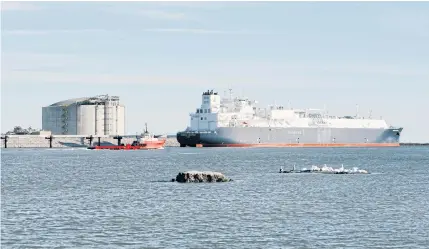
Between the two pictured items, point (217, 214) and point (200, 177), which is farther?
point (200, 177)

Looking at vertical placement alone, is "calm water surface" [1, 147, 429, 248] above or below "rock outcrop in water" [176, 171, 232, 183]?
below

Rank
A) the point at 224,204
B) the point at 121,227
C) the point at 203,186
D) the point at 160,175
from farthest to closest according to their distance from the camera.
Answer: the point at 160,175, the point at 203,186, the point at 224,204, the point at 121,227

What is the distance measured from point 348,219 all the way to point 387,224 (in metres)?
2.44

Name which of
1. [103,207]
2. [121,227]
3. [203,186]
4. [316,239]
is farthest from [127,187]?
[316,239]

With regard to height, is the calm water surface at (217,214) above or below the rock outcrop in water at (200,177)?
below

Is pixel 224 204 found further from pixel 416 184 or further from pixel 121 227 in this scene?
pixel 416 184

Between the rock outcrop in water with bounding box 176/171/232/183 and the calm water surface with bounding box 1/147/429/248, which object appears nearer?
the calm water surface with bounding box 1/147/429/248

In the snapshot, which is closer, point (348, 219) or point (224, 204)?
point (348, 219)

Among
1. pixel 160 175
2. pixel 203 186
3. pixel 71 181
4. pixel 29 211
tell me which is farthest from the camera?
pixel 160 175

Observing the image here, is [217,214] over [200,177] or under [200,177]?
under

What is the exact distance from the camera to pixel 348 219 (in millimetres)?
44688

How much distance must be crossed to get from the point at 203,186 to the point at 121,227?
2340 cm

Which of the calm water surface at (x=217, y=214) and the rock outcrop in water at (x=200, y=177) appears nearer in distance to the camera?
the calm water surface at (x=217, y=214)

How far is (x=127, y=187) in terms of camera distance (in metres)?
67.5
